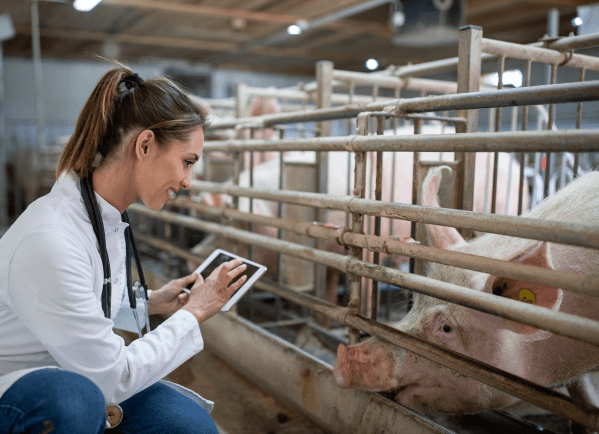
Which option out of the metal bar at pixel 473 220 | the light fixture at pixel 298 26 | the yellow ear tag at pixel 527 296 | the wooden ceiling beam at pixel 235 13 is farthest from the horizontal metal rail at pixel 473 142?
the light fixture at pixel 298 26

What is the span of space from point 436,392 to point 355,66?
33.9 feet

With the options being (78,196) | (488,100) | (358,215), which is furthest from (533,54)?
(78,196)

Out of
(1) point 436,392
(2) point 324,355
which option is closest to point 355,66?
(2) point 324,355

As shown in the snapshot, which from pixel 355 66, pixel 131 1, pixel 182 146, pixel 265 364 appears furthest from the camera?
pixel 355 66

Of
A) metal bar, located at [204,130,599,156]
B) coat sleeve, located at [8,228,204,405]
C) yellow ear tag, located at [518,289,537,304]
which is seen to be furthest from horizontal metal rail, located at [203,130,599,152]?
coat sleeve, located at [8,228,204,405]

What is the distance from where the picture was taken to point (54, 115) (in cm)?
1016

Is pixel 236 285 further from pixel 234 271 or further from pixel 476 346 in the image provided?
pixel 476 346

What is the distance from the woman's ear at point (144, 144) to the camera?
1466 mm

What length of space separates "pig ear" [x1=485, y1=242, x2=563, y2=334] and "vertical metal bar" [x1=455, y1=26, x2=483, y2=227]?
0.57 meters

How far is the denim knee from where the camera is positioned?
1256mm

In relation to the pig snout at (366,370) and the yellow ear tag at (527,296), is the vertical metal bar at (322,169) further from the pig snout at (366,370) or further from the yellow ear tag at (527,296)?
the yellow ear tag at (527,296)

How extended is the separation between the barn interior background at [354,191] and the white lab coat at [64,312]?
84cm

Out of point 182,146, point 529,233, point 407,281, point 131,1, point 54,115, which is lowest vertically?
point 407,281

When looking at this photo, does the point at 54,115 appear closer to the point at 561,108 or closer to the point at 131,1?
the point at 131,1
